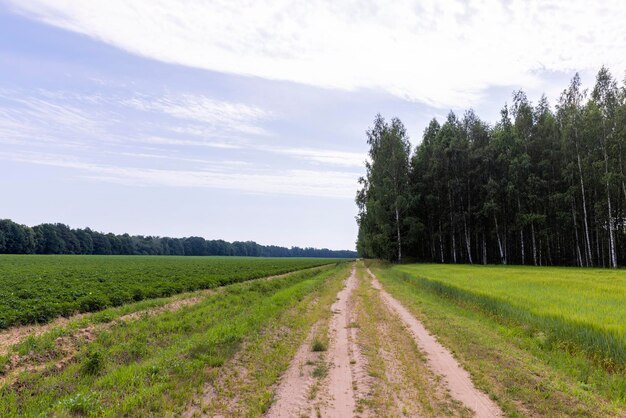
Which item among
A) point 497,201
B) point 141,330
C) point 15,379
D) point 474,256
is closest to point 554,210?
point 497,201

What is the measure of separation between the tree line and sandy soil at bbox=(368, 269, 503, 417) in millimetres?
35089

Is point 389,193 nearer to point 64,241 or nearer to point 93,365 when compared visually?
point 93,365

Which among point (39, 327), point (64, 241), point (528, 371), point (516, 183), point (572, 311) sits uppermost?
point (516, 183)

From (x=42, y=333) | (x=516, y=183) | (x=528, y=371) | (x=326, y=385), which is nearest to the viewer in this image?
(x=326, y=385)

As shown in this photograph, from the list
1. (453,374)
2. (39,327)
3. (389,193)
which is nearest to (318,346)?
(453,374)

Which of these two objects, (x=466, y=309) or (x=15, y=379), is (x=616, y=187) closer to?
(x=466, y=309)

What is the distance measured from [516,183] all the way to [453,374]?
45.8 metres

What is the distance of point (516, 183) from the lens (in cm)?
4675

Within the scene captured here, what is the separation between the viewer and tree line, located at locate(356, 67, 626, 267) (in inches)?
1544

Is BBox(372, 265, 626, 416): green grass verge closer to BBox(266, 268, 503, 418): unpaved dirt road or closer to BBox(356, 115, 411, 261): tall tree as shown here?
BBox(266, 268, 503, 418): unpaved dirt road

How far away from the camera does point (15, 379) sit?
7.82 m

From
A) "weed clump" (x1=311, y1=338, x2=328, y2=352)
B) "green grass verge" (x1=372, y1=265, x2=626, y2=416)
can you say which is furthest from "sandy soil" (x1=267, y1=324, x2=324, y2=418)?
"green grass verge" (x1=372, y1=265, x2=626, y2=416)

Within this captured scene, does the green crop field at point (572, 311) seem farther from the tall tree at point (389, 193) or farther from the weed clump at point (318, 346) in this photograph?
the tall tree at point (389, 193)

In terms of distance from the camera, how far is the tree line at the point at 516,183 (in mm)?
39219
